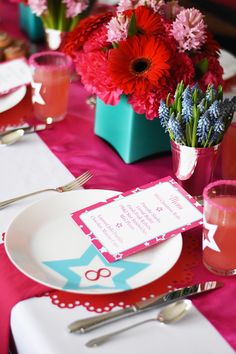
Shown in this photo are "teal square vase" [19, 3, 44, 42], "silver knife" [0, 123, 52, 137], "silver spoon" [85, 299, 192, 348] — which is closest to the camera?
"silver spoon" [85, 299, 192, 348]

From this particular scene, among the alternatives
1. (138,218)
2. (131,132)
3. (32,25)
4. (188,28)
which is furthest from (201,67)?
(32,25)

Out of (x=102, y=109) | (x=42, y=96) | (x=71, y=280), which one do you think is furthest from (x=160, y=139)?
(x=71, y=280)

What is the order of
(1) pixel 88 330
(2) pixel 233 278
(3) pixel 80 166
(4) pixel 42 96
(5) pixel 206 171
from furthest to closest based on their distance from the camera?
(4) pixel 42 96 < (3) pixel 80 166 < (5) pixel 206 171 < (2) pixel 233 278 < (1) pixel 88 330

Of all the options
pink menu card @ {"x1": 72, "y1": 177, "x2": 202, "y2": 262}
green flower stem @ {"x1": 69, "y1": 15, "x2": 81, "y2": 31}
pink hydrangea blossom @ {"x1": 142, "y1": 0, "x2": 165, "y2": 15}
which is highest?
pink hydrangea blossom @ {"x1": 142, "y1": 0, "x2": 165, "y2": 15}

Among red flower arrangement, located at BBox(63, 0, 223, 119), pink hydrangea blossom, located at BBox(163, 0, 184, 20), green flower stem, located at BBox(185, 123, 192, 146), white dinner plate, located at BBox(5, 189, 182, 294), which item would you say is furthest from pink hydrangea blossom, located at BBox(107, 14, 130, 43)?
white dinner plate, located at BBox(5, 189, 182, 294)

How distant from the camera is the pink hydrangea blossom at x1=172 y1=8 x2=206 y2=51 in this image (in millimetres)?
1114

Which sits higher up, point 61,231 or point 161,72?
point 161,72

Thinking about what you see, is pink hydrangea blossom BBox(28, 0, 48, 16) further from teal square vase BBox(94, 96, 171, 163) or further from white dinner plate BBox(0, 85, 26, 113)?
teal square vase BBox(94, 96, 171, 163)

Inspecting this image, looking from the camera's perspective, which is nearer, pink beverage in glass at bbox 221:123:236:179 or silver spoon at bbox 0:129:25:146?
pink beverage in glass at bbox 221:123:236:179

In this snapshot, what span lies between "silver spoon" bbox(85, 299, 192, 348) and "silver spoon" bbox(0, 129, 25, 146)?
0.57 meters

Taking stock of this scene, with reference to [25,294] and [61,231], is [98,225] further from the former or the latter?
[25,294]

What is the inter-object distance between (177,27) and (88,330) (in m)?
0.58

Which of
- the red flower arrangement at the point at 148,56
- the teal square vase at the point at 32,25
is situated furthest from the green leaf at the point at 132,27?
the teal square vase at the point at 32,25

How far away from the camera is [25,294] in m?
0.89
